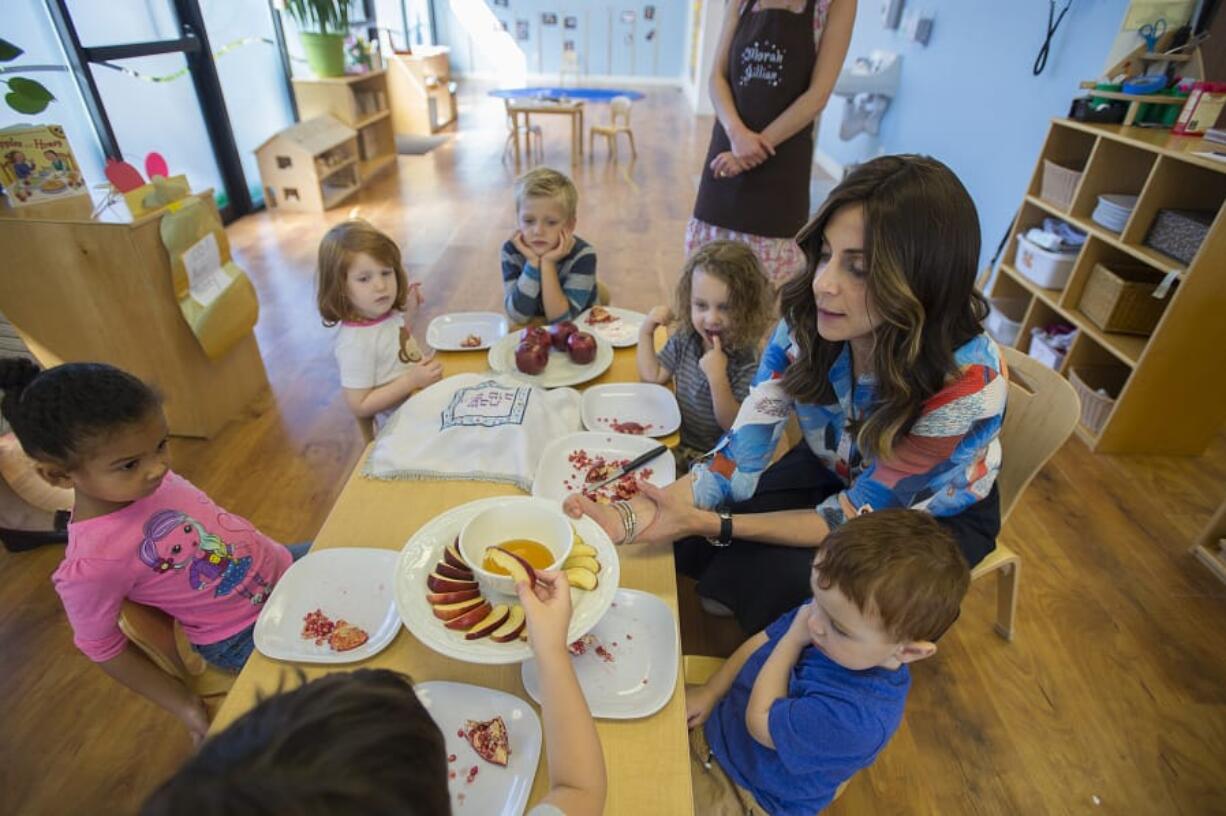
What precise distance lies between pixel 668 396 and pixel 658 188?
4738mm

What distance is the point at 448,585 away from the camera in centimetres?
86

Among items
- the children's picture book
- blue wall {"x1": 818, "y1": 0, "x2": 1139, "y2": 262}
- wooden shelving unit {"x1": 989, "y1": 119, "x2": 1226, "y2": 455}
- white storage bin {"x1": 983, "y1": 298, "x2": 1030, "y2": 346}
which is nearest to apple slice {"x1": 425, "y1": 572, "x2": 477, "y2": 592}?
the children's picture book

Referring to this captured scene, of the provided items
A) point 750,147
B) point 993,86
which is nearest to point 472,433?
point 750,147

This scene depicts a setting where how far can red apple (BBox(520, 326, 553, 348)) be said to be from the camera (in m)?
1.51

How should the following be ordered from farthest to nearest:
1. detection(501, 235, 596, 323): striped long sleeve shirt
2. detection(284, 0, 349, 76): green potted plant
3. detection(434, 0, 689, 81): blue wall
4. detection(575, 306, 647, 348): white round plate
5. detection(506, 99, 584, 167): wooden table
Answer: detection(434, 0, 689, 81): blue wall
detection(506, 99, 584, 167): wooden table
detection(284, 0, 349, 76): green potted plant
detection(501, 235, 596, 323): striped long sleeve shirt
detection(575, 306, 647, 348): white round plate

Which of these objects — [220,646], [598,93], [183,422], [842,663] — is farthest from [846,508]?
[598,93]

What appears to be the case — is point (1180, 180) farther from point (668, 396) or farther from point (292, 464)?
point (292, 464)

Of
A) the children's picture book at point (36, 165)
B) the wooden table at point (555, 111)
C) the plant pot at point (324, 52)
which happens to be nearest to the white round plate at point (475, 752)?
the children's picture book at point (36, 165)

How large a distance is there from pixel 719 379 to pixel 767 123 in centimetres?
103

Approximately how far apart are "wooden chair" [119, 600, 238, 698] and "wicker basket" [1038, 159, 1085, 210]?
333 centimetres

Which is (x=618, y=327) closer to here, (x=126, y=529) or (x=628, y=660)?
(x=628, y=660)

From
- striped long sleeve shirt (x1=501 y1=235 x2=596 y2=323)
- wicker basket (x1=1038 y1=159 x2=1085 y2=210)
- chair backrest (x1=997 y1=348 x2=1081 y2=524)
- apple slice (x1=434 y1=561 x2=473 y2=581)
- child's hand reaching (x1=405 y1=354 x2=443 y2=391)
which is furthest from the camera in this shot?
wicker basket (x1=1038 y1=159 x2=1085 y2=210)

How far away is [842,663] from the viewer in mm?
833

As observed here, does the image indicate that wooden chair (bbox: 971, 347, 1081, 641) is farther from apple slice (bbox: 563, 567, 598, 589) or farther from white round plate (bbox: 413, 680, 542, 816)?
white round plate (bbox: 413, 680, 542, 816)
